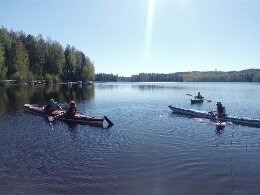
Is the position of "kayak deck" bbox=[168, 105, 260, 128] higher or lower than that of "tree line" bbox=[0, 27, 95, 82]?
lower

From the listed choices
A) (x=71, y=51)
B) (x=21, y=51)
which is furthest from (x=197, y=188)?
(x=71, y=51)

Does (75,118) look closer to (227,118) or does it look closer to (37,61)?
(227,118)

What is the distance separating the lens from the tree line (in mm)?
101931

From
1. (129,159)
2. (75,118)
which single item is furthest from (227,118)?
(129,159)

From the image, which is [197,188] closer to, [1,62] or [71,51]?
[1,62]

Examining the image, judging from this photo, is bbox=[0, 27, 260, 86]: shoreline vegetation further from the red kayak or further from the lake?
the lake

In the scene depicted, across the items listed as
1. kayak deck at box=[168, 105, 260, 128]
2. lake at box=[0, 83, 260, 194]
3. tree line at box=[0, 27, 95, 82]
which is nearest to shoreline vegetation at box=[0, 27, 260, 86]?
tree line at box=[0, 27, 95, 82]

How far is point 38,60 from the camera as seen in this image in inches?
4646

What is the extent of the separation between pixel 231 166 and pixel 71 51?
128632mm

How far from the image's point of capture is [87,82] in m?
146

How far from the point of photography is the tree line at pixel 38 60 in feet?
334

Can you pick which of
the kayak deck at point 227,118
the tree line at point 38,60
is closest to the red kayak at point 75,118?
the kayak deck at point 227,118

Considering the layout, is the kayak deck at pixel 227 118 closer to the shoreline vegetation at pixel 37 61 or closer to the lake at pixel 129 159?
the lake at pixel 129 159

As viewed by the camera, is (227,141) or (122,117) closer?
(227,141)
